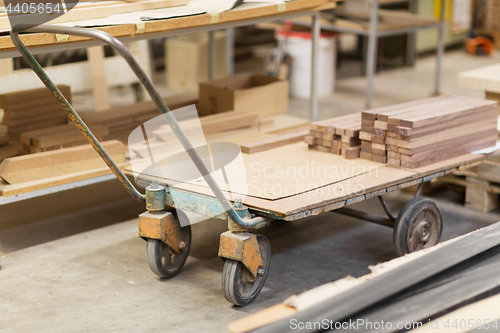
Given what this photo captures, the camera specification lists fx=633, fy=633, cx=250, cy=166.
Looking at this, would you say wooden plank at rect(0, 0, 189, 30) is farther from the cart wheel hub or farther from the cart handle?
the cart wheel hub

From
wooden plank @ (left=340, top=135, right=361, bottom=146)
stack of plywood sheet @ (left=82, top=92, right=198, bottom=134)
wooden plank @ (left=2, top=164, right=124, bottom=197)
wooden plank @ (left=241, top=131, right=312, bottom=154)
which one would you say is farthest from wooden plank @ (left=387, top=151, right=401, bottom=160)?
stack of plywood sheet @ (left=82, top=92, right=198, bottom=134)

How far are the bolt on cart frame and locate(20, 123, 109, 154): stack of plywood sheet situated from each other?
1.16 m

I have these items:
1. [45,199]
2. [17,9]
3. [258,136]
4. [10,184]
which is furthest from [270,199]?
[45,199]

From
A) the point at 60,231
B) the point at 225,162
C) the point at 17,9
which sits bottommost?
the point at 60,231

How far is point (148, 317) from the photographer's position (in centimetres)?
316

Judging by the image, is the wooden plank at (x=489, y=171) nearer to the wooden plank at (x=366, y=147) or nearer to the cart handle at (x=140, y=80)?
the wooden plank at (x=366, y=147)

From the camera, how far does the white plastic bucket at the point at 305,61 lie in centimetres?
764

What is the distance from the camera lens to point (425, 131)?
3582mm

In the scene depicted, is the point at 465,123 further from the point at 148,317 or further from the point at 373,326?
the point at 148,317

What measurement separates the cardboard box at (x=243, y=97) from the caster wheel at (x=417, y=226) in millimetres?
1900

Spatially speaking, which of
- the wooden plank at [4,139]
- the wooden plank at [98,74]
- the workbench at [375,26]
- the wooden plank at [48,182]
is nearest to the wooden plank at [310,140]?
the wooden plank at [48,182]

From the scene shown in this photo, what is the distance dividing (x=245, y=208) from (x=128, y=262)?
3.58 ft

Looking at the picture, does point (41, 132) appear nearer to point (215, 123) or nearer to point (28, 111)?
point (28, 111)

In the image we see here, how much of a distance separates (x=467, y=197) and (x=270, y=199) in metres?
2.08
